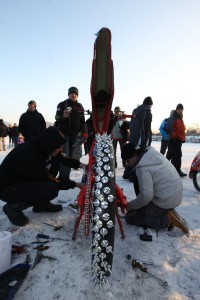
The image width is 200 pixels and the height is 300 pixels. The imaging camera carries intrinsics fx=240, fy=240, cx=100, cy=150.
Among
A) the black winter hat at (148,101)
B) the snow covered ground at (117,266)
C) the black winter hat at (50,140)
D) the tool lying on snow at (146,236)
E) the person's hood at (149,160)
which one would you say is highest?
the black winter hat at (148,101)

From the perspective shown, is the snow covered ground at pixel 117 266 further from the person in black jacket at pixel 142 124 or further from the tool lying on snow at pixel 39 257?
the person in black jacket at pixel 142 124

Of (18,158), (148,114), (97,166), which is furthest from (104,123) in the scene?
(148,114)

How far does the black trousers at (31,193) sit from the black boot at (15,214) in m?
0.06

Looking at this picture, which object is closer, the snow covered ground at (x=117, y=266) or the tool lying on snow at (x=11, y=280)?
the tool lying on snow at (x=11, y=280)

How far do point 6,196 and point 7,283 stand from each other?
121cm

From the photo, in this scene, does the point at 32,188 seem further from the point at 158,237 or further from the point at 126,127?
the point at 126,127

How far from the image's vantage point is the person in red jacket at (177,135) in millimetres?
6102

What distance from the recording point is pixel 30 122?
5.49 meters

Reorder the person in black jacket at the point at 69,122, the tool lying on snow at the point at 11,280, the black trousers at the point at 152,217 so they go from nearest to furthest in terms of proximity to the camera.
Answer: the tool lying on snow at the point at 11,280
the black trousers at the point at 152,217
the person in black jacket at the point at 69,122

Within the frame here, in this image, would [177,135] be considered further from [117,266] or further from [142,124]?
[117,266]

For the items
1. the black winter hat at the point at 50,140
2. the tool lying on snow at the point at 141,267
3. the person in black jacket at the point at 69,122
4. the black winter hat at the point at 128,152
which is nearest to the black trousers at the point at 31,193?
the black winter hat at the point at 50,140

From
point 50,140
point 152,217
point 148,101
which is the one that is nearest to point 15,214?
point 50,140

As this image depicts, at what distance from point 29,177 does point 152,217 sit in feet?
5.04

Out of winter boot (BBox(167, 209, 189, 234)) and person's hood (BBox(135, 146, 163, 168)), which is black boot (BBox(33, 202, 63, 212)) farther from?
winter boot (BBox(167, 209, 189, 234))
